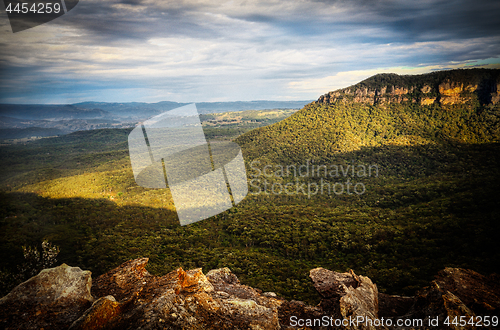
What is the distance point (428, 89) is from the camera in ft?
354

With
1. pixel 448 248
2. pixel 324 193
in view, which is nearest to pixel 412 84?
pixel 324 193

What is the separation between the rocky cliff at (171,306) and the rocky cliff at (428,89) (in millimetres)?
121679

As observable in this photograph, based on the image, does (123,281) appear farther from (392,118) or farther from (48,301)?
(392,118)

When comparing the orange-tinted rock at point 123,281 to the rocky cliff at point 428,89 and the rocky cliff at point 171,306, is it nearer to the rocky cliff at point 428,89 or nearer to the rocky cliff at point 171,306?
the rocky cliff at point 171,306

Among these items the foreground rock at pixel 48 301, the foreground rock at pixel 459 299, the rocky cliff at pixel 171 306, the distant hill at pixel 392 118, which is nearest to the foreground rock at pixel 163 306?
the rocky cliff at pixel 171 306

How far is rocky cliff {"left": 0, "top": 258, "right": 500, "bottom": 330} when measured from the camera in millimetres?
5949

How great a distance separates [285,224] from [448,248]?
25519mm

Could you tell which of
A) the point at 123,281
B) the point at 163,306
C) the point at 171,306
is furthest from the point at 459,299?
the point at 123,281

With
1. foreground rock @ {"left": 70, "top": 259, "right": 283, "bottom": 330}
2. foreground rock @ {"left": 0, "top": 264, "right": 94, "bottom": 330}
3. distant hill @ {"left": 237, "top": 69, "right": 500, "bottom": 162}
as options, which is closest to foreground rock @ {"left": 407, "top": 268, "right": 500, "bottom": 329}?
foreground rock @ {"left": 70, "top": 259, "right": 283, "bottom": 330}

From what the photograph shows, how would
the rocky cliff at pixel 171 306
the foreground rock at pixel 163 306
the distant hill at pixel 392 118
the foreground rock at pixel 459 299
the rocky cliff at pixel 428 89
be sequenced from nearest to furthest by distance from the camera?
the foreground rock at pixel 163 306 → the rocky cliff at pixel 171 306 → the foreground rock at pixel 459 299 → the distant hill at pixel 392 118 → the rocky cliff at pixel 428 89

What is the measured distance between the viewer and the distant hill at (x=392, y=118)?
90.8 metres

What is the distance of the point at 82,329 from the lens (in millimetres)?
5352

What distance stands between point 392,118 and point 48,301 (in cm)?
12680

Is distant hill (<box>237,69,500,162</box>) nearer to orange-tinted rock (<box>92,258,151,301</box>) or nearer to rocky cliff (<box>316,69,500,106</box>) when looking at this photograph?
rocky cliff (<box>316,69,500,106</box>)
